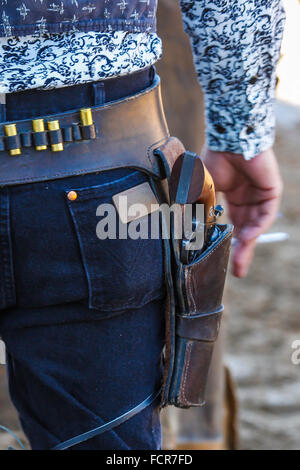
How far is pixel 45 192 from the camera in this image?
933 mm

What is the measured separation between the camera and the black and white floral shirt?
0.89 metres

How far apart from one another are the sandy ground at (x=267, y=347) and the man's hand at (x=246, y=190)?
1.17 m

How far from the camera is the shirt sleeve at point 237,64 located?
3.39ft

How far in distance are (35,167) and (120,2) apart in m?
0.26

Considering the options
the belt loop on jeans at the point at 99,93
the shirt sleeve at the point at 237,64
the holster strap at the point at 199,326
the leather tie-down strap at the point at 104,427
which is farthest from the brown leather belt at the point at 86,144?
the leather tie-down strap at the point at 104,427

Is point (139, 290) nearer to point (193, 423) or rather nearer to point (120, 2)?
point (120, 2)

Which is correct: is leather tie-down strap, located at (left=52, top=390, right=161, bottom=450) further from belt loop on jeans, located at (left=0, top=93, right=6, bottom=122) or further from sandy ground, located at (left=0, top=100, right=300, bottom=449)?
sandy ground, located at (left=0, top=100, right=300, bottom=449)

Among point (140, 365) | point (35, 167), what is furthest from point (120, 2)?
point (140, 365)

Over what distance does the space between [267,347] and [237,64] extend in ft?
6.51

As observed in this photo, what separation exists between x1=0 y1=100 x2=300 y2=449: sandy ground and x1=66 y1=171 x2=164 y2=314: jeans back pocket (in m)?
1.48

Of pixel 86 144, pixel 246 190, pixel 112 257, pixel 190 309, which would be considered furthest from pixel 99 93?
pixel 246 190

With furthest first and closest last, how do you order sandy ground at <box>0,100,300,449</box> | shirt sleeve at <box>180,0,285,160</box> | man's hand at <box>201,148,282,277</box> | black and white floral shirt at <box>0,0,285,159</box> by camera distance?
1. sandy ground at <box>0,100,300,449</box>
2. man's hand at <box>201,148,282,277</box>
3. shirt sleeve at <box>180,0,285,160</box>
4. black and white floral shirt at <box>0,0,285,159</box>

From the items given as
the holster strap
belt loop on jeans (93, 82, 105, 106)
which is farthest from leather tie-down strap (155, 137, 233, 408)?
belt loop on jeans (93, 82, 105, 106)

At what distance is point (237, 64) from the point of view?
1.08 m
